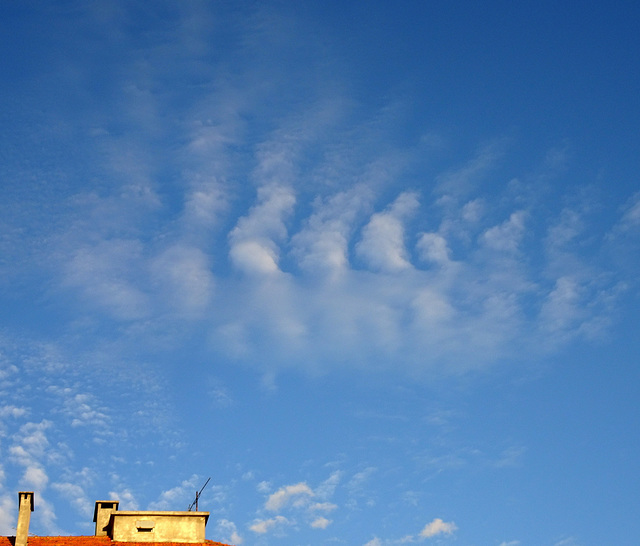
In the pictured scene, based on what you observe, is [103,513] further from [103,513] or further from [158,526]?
[158,526]

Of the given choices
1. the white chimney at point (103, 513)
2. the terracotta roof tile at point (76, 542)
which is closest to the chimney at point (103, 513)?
the white chimney at point (103, 513)

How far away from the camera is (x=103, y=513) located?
42281mm

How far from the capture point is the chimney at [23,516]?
116ft

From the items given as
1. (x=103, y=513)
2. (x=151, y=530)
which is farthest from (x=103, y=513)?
(x=151, y=530)

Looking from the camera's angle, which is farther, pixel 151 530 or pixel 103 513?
pixel 103 513

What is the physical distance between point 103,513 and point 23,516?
261 inches

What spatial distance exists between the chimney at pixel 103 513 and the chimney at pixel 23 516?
5651mm

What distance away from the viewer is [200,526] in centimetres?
3988

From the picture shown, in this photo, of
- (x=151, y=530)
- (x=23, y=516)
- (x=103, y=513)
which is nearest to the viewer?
(x=23, y=516)

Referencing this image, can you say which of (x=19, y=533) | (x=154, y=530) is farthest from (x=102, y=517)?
(x=19, y=533)

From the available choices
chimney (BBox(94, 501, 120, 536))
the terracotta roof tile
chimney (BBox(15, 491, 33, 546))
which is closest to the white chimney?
chimney (BBox(94, 501, 120, 536))

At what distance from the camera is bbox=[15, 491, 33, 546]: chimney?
35438mm

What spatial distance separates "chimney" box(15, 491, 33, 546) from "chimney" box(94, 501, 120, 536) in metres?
5.65

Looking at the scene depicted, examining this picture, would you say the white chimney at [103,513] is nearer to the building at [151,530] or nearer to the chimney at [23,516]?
the building at [151,530]
